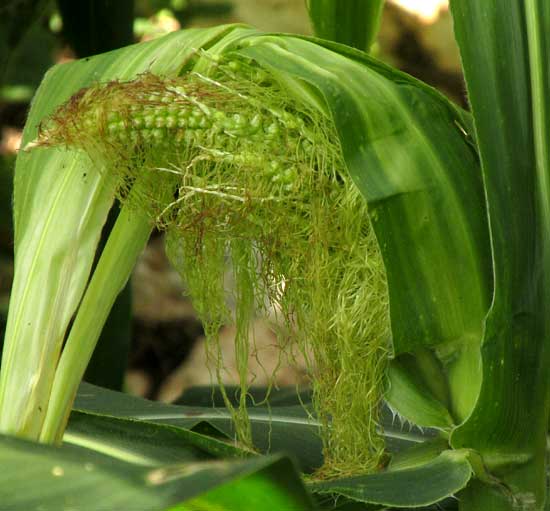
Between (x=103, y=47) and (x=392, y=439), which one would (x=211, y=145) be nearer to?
(x=392, y=439)

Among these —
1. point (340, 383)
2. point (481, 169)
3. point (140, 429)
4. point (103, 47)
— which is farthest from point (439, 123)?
point (103, 47)

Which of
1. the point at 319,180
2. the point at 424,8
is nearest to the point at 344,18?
the point at 319,180

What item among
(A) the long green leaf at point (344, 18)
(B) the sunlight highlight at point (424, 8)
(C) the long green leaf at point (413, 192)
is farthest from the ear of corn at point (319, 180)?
(B) the sunlight highlight at point (424, 8)

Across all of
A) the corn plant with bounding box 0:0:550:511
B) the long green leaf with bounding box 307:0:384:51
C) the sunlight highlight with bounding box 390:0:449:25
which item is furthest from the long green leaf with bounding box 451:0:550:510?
the sunlight highlight with bounding box 390:0:449:25

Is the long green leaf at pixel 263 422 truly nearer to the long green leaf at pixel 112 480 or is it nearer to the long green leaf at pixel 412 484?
the long green leaf at pixel 412 484

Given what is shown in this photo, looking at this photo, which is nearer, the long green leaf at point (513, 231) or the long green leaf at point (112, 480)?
the long green leaf at point (112, 480)

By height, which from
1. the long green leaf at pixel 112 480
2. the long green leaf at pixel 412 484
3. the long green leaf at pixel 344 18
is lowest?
the long green leaf at pixel 412 484

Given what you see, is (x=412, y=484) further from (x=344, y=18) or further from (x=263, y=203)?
(x=344, y=18)
